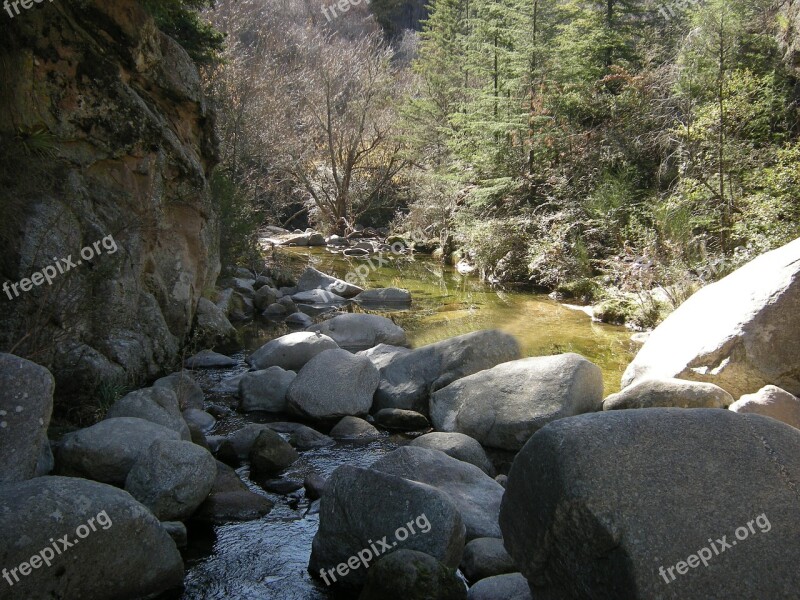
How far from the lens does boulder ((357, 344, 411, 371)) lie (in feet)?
29.9

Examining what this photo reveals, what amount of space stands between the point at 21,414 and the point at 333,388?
12.1 feet

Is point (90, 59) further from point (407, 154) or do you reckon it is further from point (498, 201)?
point (407, 154)

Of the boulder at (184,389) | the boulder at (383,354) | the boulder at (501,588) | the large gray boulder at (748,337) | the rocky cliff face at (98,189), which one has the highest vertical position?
the rocky cliff face at (98,189)

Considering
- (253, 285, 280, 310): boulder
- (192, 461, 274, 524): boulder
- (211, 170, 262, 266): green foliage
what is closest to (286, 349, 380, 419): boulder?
(192, 461, 274, 524): boulder

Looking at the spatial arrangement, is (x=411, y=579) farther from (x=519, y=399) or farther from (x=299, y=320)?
(x=299, y=320)

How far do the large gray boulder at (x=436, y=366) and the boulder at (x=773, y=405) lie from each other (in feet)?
9.30

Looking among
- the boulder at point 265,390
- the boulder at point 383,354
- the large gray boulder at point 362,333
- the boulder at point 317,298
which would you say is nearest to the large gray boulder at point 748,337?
the boulder at point 383,354

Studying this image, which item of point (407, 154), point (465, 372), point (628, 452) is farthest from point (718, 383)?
point (407, 154)

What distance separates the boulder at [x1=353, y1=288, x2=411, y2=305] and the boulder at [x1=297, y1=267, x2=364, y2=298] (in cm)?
47

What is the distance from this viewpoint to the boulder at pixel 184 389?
25.2ft

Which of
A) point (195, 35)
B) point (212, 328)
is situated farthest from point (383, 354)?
point (195, 35)

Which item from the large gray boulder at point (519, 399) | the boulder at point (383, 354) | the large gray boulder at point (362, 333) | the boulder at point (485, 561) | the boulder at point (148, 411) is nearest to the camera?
the boulder at point (485, 561)

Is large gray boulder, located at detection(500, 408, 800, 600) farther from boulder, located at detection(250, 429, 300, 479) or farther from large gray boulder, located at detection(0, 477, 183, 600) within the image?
boulder, located at detection(250, 429, 300, 479)

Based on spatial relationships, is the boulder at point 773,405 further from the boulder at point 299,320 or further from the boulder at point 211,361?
the boulder at point 299,320
